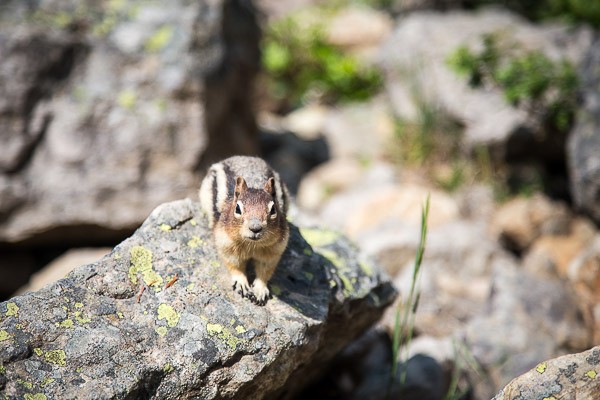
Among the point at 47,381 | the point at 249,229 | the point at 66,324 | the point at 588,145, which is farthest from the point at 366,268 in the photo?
the point at 588,145

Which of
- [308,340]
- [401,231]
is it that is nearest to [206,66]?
[401,231]

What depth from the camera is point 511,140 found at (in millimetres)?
10875

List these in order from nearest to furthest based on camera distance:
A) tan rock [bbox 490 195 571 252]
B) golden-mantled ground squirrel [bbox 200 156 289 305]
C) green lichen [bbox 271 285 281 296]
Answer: golden-mantled ground squirrel [bbox 200 156 289 305] → green lichen [bbox 271 285 281 296] → tan rock [bbox 490 195 571 252]

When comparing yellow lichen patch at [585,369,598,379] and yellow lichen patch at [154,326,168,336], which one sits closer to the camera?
yellow lichen patch at [585,369,598,379]

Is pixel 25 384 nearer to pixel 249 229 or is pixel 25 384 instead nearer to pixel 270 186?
pixel 249 229

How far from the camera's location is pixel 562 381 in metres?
3.90

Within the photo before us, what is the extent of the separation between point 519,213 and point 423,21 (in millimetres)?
5574

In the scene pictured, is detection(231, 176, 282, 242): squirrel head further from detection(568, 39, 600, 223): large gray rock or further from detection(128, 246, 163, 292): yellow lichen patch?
detection(568, 39, 600, 223): large gray rock

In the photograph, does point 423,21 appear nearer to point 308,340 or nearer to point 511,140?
point 511,140

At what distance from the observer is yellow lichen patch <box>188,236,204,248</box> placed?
4.84 meters

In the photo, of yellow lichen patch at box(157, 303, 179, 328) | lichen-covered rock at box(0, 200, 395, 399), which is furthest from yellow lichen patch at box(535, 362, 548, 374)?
yellow lichen patch at box(157, 303, 179, 328)

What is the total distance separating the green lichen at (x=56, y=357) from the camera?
379 centimetres

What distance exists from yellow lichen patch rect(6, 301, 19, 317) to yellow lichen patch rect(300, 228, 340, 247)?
2620 mm

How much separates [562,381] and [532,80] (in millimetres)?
6765
